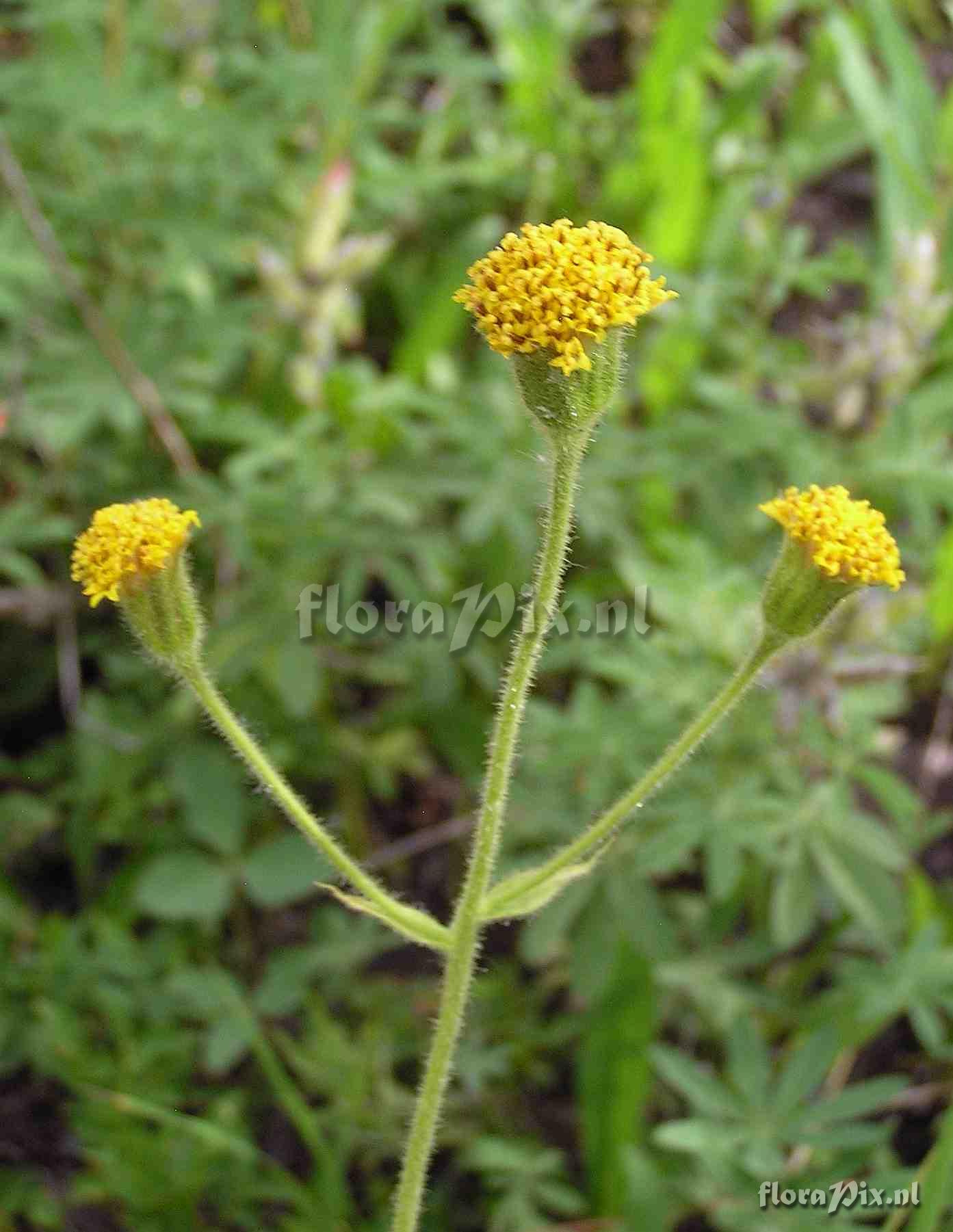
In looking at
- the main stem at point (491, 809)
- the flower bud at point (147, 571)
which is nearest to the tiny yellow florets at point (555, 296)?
the main stem at point (491, 809)

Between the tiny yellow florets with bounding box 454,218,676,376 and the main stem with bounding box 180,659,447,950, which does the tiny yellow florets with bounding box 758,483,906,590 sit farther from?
the main stem with bounding box 180,659,447,950

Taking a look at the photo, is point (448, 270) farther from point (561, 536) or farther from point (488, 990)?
point (561, 536)

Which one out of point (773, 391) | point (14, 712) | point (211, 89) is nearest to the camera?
point (14, 712)

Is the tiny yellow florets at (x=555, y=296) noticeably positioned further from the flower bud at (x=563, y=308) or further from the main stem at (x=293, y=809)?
the main stem at (x=293, y=809)

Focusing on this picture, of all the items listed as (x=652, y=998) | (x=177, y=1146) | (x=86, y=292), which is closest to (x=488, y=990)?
(x=652, y=998)

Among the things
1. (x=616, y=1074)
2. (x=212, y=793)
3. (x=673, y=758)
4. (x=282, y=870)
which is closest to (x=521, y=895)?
(x=673, y=758)

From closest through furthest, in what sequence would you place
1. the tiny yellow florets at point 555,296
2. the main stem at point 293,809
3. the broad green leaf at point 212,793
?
the tiny yellow florets at point 555,296 → the main stem at point 293,809 → the broad green leaf at point 212,793

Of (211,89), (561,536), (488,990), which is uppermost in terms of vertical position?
(211,89)
